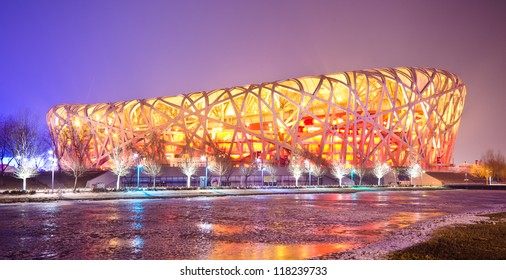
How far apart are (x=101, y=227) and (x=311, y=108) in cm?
6687

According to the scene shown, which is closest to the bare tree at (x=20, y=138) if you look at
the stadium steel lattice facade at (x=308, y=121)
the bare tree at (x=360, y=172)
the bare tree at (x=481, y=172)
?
the stadium steel lattice facade at (x=308, y=121)

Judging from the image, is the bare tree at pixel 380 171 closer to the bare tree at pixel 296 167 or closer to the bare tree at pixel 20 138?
the bare tree at pixel 296 167

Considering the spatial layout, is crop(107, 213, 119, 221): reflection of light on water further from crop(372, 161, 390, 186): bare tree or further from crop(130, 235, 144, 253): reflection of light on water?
crop(372, 161, 390, 186): bare tree

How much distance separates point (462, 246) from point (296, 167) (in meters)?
47.3

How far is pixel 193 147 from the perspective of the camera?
79875 mm

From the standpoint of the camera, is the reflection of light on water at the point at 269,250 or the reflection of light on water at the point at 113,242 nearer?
the reflection of light on water at the point at 269,250

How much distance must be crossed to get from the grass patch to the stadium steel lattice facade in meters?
56.2

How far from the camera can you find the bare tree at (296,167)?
58606mm

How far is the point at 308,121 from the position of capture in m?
83.6

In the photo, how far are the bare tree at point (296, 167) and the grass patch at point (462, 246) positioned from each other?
4315 cm

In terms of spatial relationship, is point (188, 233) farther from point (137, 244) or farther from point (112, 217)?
point (112, 217)

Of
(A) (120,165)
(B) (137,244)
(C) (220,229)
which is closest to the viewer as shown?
(B) (137,244)

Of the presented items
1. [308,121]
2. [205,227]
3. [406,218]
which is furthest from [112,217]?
[308,121]
